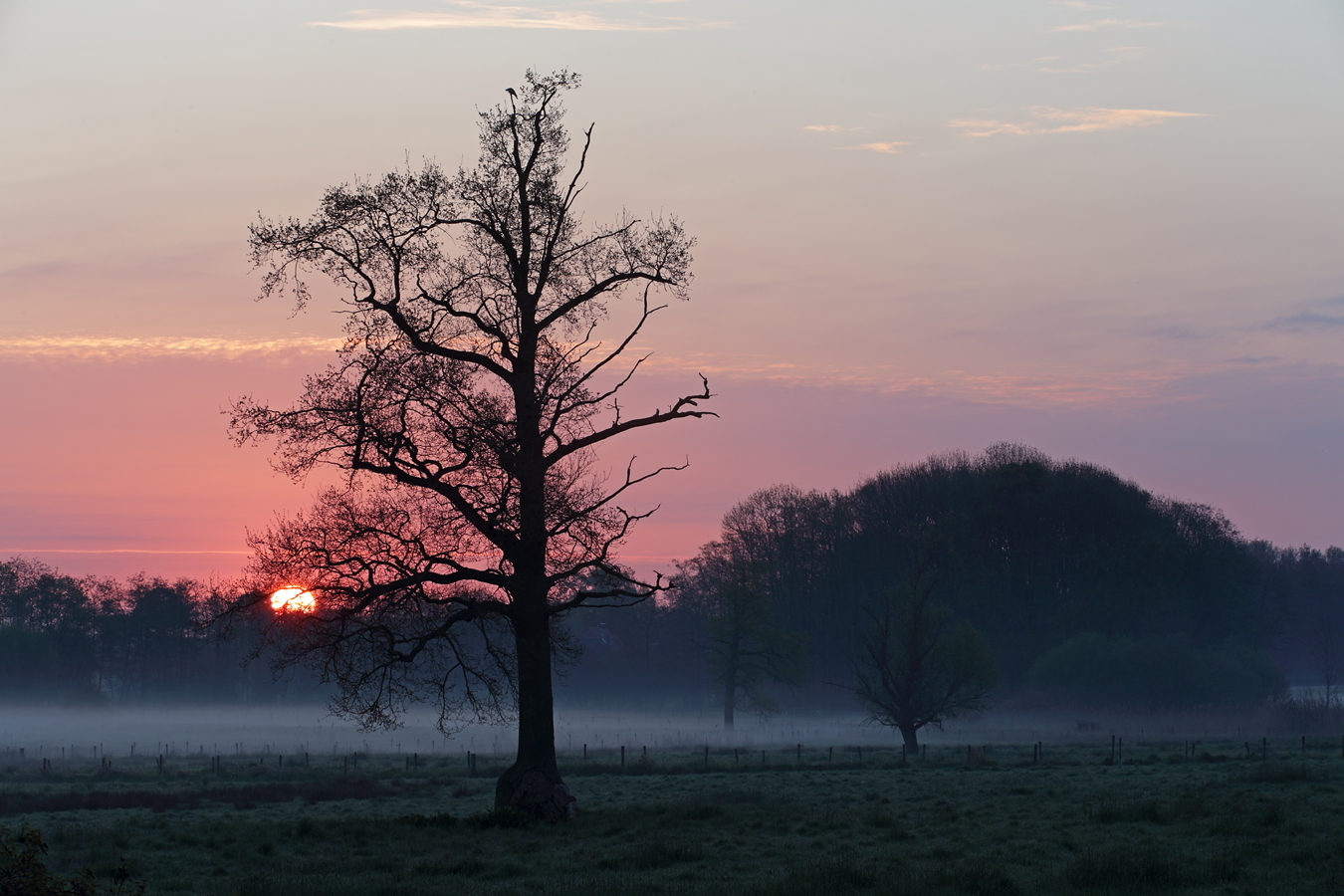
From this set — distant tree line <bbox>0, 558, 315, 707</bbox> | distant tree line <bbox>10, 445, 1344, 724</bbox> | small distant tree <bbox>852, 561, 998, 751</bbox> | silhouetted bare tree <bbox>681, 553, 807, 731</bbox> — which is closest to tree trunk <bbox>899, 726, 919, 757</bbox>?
small distant tree <bbox>852, 561, 998, 751</bbox>

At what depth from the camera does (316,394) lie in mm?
19953

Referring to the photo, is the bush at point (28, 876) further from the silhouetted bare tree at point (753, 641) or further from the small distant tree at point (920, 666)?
the silhouetted bare tree at point (753, 641)

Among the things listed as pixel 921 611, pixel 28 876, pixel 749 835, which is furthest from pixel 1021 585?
pixel 28 876

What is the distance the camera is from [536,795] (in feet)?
64.9

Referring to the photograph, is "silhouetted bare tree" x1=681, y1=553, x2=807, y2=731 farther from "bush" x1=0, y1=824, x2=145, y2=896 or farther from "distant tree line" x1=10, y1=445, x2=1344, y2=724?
"bush" x1=0, y1=824, x2=145, y2=896

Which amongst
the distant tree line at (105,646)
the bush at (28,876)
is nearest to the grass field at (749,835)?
the bush at (28,876)

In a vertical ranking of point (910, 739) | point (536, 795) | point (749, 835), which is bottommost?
point (910, 739)

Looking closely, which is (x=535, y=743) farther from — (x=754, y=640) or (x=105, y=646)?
(x=105, y=646)

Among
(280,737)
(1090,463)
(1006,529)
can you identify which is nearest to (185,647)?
(280,737)

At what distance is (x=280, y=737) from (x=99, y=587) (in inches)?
2079

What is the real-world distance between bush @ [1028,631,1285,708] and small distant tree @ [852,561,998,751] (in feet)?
57.7

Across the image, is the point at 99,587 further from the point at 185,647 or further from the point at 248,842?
the point at 248,842

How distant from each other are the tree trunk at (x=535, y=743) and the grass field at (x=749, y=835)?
68 centimetres

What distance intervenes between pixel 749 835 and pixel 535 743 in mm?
4518
